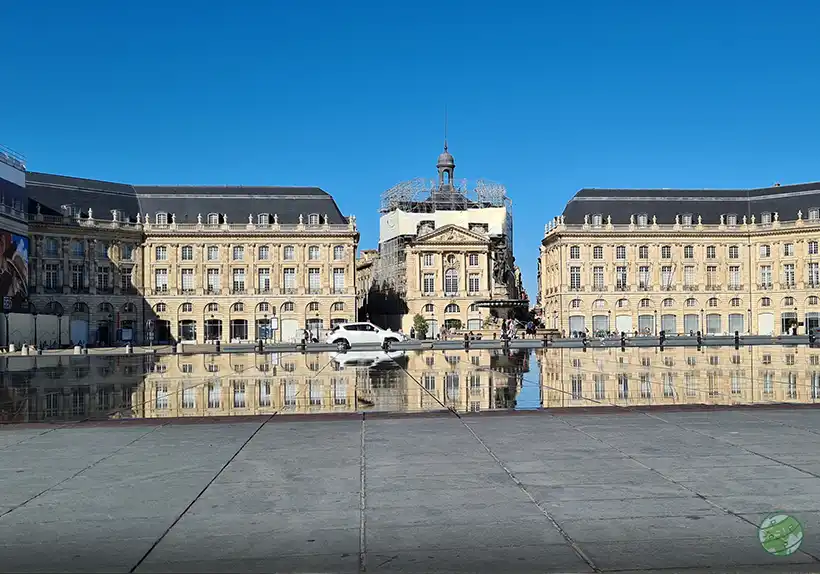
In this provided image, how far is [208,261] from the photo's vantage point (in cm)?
9462

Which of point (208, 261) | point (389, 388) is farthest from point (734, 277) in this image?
point (389, 388)

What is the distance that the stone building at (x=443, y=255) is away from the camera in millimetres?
100375

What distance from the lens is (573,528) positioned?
708 centimetres

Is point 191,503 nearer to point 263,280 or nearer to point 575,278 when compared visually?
point 263,280

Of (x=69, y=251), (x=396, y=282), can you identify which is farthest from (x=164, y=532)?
(x=396, y=282)

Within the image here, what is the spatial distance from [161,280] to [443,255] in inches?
1285

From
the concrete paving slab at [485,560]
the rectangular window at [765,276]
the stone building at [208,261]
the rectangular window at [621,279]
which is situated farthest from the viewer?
the rectangular window at [621,279]

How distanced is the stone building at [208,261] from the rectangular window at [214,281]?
113 mm

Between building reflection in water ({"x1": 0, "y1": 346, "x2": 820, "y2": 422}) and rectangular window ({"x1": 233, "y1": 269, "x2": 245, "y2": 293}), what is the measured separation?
65.3 metres

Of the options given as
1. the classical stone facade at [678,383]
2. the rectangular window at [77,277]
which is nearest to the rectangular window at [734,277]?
the rectangular window at [77,277]

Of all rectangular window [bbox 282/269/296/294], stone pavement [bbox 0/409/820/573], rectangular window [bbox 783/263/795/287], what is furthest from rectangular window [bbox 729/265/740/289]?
stone pavement [bbox 0/409/820/573]

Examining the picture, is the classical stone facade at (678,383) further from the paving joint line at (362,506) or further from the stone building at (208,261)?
the stone building at (208,261)

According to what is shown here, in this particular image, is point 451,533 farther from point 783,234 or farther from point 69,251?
point 783,234

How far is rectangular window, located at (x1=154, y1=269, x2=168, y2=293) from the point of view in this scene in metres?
94.1
